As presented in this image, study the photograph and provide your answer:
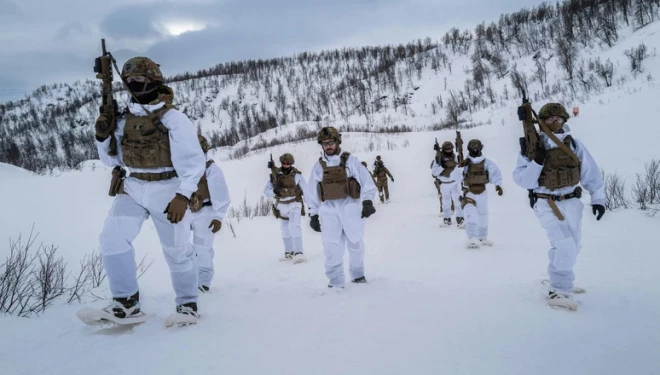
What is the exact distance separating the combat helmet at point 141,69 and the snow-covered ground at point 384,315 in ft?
6.53

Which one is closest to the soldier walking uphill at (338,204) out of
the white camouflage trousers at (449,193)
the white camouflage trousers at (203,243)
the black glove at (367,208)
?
the black glove at (367,208)

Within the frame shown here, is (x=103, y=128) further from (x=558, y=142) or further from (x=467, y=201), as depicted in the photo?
(x=467, y=201)

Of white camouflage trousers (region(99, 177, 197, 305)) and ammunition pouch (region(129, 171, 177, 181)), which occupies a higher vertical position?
ammunition pouch (region(129, 171, 177, 181))

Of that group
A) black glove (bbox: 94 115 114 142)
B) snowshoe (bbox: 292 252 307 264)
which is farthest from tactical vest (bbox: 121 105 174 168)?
snowshoe (bbox: 292 252 307 264)

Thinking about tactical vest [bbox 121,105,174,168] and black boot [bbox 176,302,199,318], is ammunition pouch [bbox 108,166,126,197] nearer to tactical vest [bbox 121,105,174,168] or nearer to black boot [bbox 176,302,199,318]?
tactical vest [bbox 121,105,174,168]

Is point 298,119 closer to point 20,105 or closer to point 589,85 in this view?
point 589,85

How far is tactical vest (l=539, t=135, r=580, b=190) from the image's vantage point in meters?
3.64

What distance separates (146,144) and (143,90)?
1.61 ft

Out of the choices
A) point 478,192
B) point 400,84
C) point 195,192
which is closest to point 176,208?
point 195,192

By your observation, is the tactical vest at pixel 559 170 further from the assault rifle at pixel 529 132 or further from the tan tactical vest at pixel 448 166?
the tan tactical vest at pixel 448 166

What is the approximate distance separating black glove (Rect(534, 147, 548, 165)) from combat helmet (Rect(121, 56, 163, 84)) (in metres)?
3.53

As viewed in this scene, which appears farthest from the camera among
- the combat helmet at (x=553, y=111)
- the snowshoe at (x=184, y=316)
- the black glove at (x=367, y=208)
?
the black glove at (x=367, y=208)

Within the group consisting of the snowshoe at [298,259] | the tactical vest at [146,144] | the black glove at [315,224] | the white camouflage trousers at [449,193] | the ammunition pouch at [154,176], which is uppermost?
the tactical vest at [146,144]

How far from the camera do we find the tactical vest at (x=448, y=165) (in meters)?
9.81
